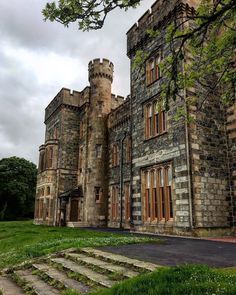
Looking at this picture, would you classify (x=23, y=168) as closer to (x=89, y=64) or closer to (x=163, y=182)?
(x=89, y=64)

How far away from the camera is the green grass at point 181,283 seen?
406cm

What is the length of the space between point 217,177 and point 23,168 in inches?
1717

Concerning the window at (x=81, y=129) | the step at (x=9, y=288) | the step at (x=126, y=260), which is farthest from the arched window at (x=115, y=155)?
the step at (x=9, y=288)

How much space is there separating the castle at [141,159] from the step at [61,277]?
14.1 feet

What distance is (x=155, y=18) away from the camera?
1731 centimetres

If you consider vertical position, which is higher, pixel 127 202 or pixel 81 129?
pixel 81 129

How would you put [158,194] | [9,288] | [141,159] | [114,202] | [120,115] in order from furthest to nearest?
[120,115] → [114,202] → [141,159] → [158,194] → [9,288]

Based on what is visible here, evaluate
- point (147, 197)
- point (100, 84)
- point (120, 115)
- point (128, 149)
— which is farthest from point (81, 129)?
point (147, 197)

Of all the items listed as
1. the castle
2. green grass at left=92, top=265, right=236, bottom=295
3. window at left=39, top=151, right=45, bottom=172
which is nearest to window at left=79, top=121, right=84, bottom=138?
the castle

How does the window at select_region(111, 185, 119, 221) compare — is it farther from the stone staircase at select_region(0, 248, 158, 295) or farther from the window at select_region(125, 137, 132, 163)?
the stone staircase at select_region(0, 248, 158, 295)

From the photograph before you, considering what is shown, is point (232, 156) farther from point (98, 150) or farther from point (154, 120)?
point (98, 150)

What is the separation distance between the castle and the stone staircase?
4037 millimetres

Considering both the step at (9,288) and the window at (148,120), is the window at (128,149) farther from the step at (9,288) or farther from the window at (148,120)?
the step at (9,288)

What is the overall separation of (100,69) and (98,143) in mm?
7398
